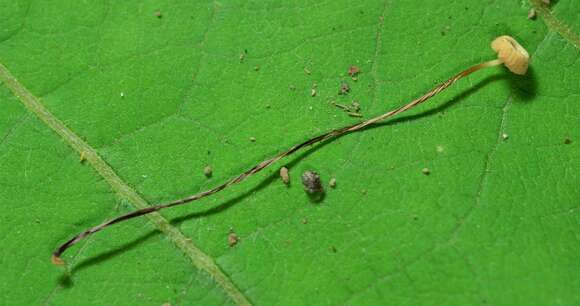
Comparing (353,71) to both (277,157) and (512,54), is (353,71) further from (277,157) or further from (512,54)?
(512,54)

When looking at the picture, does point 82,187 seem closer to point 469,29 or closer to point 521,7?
point 469,29

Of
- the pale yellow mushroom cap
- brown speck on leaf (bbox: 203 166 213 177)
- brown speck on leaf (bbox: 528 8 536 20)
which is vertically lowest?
brown speck on leaf (bbox: 203 166 213 177)

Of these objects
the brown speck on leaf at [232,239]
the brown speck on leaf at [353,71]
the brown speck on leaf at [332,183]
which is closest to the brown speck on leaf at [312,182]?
the brown speck on leaf at [332,183]

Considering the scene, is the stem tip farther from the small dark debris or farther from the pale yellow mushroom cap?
the small dark debris

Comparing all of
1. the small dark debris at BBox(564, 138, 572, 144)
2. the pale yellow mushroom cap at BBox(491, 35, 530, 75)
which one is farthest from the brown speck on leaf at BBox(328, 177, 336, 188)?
the small dark debris at BBox(564, 138, 572, 144)

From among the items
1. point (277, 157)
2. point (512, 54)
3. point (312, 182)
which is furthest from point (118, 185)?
point (512, 54)

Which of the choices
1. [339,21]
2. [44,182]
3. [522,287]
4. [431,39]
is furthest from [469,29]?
[44,182]
